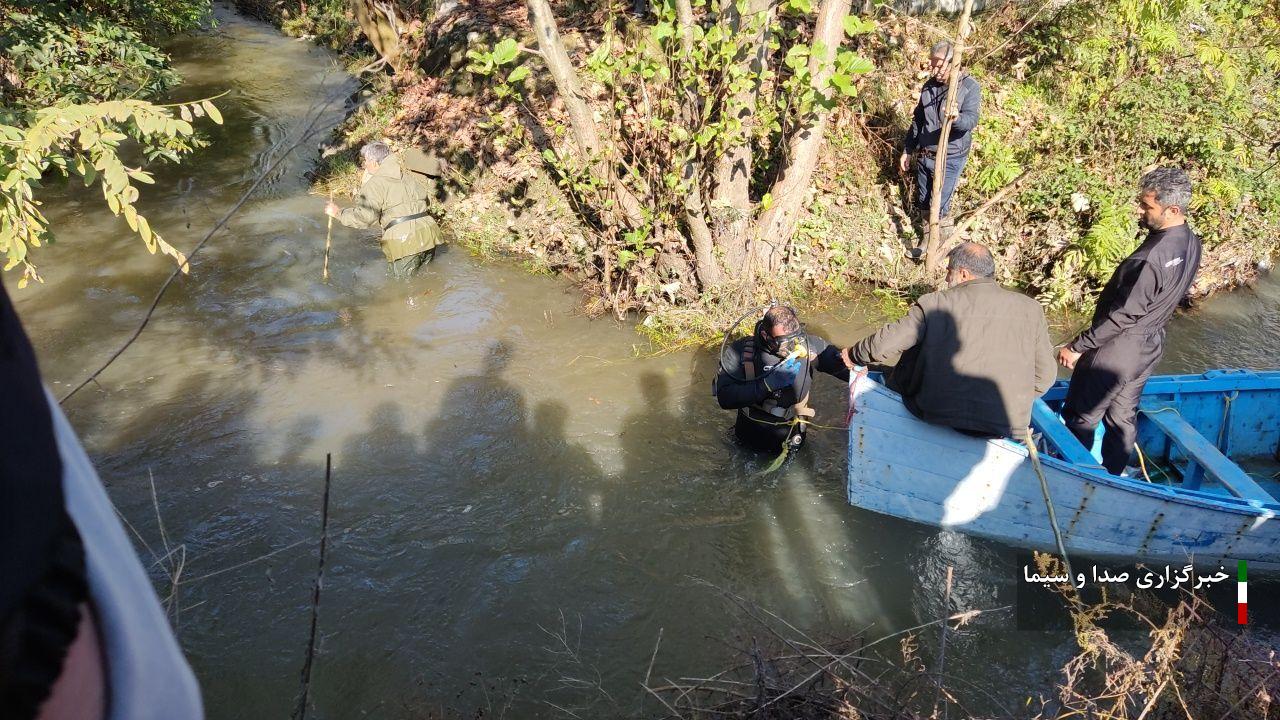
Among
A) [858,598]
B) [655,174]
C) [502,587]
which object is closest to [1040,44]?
[655,174]

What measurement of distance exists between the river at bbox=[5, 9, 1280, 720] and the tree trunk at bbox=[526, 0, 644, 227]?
140 centimetres

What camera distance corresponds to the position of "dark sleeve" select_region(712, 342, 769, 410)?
5469 mm

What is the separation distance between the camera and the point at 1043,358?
16.0ft

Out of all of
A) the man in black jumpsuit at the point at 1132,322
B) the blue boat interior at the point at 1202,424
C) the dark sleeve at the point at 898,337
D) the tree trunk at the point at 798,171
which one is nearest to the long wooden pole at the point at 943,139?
the tree trunk at the point at 798,171

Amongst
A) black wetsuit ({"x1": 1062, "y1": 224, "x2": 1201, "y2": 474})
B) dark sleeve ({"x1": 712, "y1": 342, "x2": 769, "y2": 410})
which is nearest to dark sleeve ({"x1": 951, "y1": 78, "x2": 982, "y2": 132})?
black wetsuit ({"x1": 1062, "y1": 224, "x2": 1201, "y2": 474})

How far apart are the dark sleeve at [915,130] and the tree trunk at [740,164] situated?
1981 millimetres

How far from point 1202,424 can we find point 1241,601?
1.63m

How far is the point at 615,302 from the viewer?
8336 mm

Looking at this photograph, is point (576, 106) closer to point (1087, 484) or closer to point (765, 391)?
point (765, 391)

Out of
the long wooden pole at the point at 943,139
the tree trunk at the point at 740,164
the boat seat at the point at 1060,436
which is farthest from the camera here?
the tree trunk at the point at 740,164

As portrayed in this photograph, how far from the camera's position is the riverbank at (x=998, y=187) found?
332 inches

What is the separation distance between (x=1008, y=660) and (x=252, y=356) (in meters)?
7.27

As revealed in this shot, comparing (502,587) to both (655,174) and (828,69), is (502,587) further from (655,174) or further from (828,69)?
(828,69)

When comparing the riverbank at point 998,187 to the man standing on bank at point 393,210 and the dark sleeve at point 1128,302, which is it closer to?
the man standing on bank at point 393,210
